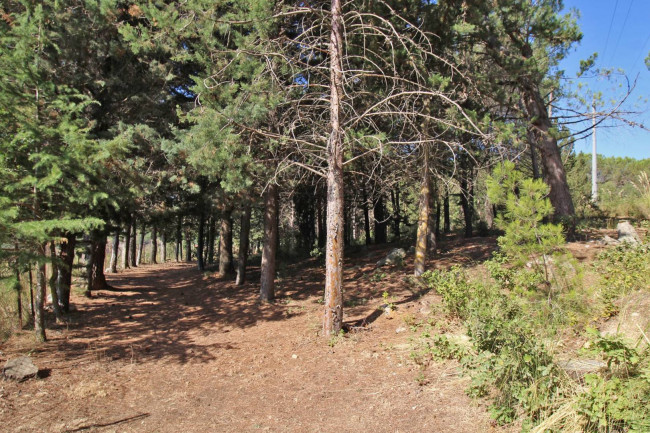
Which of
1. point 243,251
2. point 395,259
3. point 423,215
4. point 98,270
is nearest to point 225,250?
point 243,251

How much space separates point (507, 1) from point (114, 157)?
28.5ft

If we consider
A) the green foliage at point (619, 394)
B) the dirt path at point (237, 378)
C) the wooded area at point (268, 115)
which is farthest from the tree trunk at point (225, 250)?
the green foliage at point (619, 394)

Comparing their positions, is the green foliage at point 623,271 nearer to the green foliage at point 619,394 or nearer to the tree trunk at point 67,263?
the green foliage at point 619,394

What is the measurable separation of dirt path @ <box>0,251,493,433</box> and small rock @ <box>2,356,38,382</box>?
0.14 metres

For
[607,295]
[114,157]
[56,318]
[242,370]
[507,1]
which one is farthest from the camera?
[56,318]

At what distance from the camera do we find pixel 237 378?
6055mm

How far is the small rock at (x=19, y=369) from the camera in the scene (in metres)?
5.56

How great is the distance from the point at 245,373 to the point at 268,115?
5036mm

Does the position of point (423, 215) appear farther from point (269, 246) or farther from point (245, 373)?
point (245, 373)

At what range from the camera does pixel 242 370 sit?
636cm

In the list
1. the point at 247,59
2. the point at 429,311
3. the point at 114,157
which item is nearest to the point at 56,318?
the point at 114,157

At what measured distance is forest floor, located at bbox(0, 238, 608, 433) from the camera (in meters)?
4.48

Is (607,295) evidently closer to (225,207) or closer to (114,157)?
(114,157)

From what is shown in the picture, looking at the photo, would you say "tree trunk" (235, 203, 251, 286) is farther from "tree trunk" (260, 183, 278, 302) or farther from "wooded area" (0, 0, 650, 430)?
"tree trunk" (260, 183, 278, 302)
